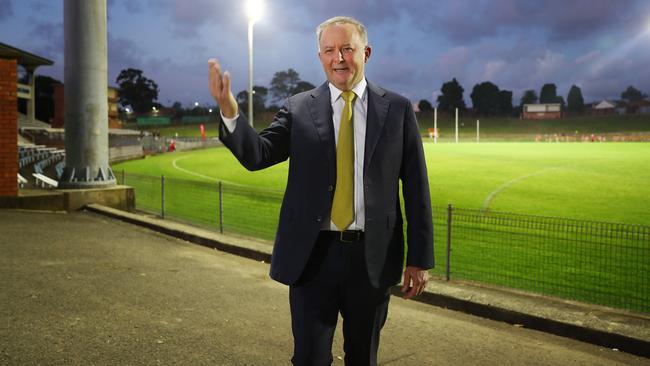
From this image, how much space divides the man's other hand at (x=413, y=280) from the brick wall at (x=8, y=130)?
447 inches

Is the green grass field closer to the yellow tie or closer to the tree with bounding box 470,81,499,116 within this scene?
the yellow tie

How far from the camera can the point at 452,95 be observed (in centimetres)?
13788

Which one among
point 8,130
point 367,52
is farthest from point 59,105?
point 367,52

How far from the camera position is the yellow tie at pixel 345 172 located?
9.27ft

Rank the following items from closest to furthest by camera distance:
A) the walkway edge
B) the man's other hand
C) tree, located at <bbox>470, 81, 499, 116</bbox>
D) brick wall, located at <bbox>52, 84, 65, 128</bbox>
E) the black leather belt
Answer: the black leather belt → the man's other hand → the walkway edge → brick wall, located at <bbox>52, 84, 65, 128</bbox> → tree, located at <bbox>470, 81, 499, 116</bbox>

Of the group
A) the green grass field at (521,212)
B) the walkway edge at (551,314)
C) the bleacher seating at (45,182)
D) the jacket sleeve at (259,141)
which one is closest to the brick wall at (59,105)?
the green grass field at (521,212)

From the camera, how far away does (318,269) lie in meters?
2.83

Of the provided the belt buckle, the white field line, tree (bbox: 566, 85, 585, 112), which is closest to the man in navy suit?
the belt buckle

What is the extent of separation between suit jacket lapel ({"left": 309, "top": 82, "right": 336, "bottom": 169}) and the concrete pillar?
10.9 meters

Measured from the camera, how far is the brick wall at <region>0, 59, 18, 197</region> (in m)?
12.0

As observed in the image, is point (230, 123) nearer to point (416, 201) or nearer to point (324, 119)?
point (324, 119)

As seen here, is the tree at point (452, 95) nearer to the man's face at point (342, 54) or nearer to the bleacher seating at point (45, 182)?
the bleacher seating at point (45, 182)

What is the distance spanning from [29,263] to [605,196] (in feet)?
51.4

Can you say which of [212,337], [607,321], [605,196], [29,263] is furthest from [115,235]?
[605,196]
